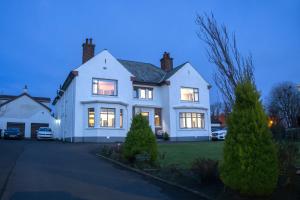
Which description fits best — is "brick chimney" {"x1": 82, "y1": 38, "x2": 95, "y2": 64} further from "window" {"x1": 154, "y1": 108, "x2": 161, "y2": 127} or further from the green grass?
the green grass

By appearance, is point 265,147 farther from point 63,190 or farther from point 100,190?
point 63,190

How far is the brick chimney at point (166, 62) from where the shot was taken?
4228 centimetres

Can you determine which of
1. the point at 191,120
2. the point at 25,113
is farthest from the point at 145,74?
the point at 25,113

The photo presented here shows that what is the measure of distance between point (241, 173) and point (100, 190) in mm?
4317

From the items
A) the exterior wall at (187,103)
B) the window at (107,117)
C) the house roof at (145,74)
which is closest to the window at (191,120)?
the exterior wall at (187,103)

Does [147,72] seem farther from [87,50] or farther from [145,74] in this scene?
[87,50]

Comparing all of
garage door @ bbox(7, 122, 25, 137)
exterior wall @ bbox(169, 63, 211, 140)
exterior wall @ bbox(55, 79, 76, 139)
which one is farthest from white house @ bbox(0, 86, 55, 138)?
exterior wall @ bbox(169, 63, 211, 140)

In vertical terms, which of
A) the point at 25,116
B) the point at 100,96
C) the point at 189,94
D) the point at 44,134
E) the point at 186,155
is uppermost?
the point at 189,94

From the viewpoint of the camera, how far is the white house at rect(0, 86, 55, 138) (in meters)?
48.1

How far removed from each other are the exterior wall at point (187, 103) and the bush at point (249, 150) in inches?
1094

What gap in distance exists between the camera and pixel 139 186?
34.8 ft

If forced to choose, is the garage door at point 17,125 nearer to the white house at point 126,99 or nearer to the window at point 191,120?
the white house at point 126,99

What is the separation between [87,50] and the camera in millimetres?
34469

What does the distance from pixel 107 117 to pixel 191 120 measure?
1002 centimetres
